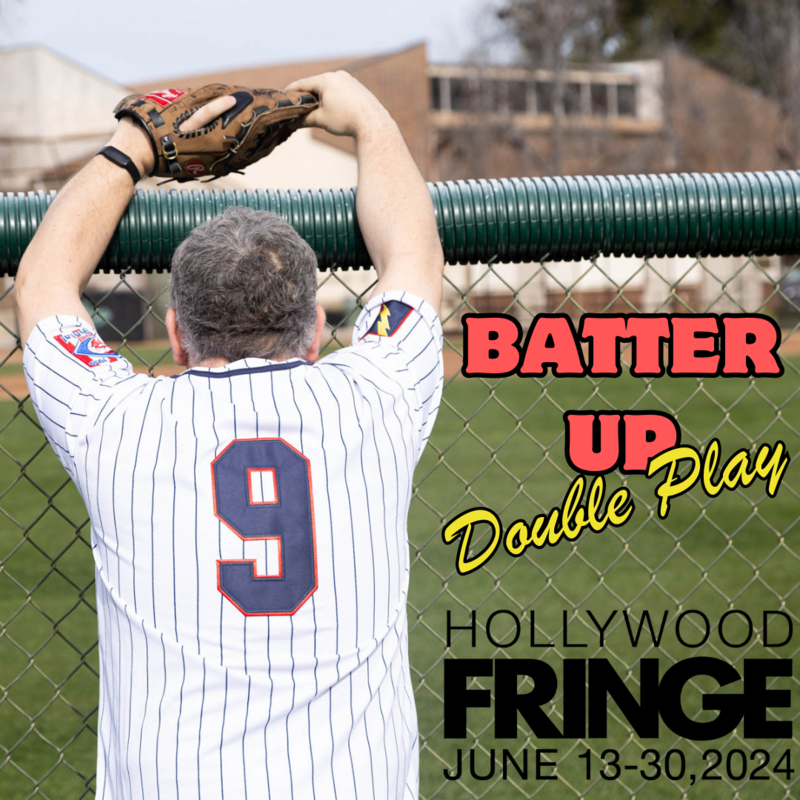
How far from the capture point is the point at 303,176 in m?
28.9

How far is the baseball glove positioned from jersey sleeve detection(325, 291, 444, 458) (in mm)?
448

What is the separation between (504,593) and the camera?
3.03 meters

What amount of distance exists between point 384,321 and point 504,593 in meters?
1.71

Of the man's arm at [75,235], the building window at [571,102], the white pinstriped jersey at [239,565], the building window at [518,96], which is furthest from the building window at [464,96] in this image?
the white pinstriped jersey at [239,565]

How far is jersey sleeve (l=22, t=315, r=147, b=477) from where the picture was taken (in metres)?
1.38

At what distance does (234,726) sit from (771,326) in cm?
153

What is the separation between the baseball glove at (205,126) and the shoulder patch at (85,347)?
438 mm

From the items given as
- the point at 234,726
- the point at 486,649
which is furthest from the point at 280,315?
the point at 486,649

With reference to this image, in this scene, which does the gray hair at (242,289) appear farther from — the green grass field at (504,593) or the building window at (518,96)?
the building window at (518,96)

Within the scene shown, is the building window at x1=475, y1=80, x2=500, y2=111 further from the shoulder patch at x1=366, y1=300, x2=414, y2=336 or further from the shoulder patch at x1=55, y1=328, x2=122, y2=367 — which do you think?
the shoulder patch at x1=55, y1=328, x2=122, y2=367

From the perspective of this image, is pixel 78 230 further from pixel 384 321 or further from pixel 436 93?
pixel 436 93

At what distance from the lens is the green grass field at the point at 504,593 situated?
2809 mm

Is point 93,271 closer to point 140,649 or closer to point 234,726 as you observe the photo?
point 140,649

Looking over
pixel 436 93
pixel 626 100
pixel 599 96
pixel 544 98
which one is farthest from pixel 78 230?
pixel 626 100
